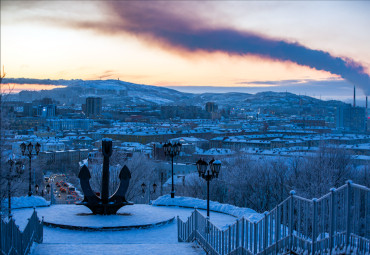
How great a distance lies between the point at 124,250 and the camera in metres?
10.2

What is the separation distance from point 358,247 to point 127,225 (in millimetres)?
9152

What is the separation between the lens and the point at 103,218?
15078mm

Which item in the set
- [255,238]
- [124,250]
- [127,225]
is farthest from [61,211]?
[255,238]

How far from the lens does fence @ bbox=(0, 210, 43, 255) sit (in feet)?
23.8

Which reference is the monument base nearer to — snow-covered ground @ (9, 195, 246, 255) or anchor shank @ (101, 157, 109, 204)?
anchor shank @ (101, 157, 109, 204)

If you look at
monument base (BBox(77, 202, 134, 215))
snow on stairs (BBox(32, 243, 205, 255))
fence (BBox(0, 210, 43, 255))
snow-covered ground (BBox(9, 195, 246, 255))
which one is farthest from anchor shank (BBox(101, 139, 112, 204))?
snow on stairs (BBox(32, 243, 205, 255))

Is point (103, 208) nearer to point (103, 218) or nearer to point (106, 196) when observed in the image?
point (106, 196)

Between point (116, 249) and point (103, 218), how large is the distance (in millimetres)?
4932

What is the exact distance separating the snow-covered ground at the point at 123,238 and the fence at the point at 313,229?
1792mm

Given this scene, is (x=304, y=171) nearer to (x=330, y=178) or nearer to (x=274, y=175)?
(x=274, y=175)

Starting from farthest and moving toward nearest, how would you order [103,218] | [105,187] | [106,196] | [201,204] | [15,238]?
[201,204], [106,196], [105,187], [103,218], [15,238]

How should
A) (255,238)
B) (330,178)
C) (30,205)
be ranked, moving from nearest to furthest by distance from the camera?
(255,238), (30,205), (330,178)

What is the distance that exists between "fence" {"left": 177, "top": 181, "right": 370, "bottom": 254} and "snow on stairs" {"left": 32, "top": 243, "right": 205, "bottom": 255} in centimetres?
119

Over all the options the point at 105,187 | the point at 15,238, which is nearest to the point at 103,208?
the point at 105,187
